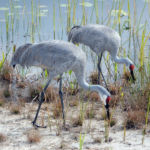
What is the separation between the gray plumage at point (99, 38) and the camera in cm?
505

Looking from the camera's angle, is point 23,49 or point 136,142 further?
point 23,49

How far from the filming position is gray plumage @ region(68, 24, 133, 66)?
5.05 metres

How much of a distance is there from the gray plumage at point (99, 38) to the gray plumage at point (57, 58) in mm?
1128

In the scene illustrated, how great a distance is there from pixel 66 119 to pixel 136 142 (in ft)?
3.38

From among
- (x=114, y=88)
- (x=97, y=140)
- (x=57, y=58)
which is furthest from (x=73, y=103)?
(x=97, y=140)

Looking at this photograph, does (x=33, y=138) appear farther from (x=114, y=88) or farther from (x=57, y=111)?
(x=114, y=88)

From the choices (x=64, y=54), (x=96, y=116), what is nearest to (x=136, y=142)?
Answer: (x=96, y=116)

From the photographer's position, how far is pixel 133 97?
14.9 ft

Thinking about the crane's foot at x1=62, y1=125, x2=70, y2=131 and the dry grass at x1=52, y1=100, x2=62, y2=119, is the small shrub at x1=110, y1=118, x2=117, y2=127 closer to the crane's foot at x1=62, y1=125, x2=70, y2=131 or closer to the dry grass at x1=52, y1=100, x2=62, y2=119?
the crane's foot at x1=62, y1=125, x2=70, y2=131

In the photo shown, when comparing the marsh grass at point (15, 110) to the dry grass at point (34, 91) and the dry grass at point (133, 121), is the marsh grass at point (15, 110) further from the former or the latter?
the dry grass at point (133, 121)

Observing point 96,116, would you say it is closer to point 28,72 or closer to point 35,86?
point 35,86

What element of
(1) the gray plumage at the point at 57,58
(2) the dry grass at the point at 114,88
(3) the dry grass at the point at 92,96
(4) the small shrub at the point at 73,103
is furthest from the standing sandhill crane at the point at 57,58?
(2) the dry grass at the point at 114,88

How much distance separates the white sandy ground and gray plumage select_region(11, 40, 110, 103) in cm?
48

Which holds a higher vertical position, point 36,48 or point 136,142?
point 36,48
